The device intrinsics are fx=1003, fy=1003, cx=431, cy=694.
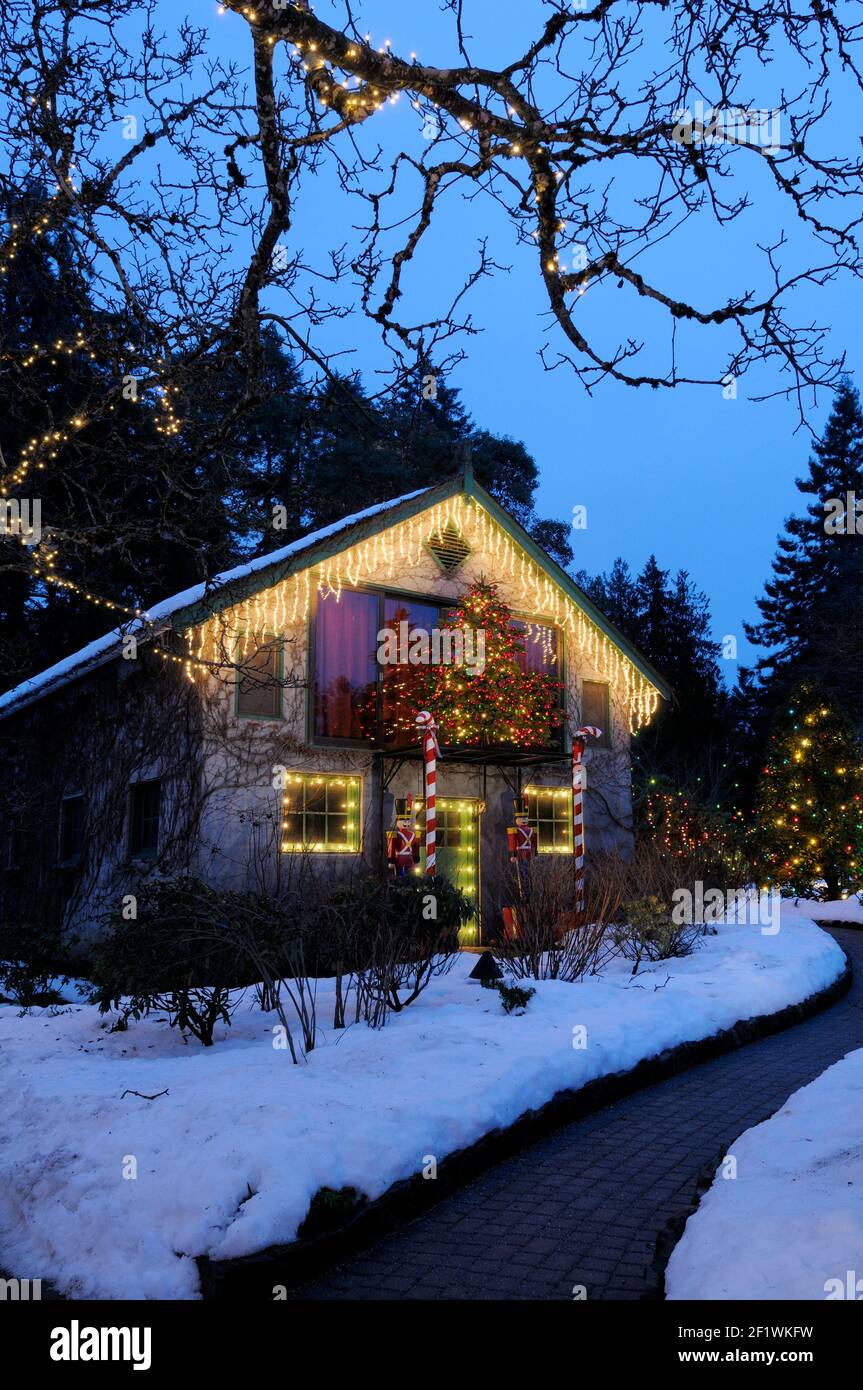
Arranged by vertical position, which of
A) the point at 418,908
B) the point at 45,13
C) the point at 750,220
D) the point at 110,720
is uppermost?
the point at 45,13

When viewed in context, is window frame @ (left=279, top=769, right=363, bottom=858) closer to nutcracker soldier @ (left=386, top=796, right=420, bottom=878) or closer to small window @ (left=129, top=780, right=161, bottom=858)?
nutcracker soldier @ (left=386, top=796, right=420, bottom=878)

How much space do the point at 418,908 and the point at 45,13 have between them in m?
7.09

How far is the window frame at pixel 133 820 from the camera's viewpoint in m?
13.5

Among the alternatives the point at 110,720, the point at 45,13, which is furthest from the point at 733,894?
the point at 45,13

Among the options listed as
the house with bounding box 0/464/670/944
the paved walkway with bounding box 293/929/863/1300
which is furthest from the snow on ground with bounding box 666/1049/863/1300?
the house with bounding box 0/464/670/944

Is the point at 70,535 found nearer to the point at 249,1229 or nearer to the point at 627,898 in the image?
the point at 249,1229

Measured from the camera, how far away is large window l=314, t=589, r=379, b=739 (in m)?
14.4

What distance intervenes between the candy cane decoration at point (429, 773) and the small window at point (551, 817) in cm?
347

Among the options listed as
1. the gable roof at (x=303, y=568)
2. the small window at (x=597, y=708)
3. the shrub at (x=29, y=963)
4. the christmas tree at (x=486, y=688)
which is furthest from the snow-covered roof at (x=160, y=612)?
the small window at (x=597, y=708)

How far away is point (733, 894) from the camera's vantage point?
15.8 metres

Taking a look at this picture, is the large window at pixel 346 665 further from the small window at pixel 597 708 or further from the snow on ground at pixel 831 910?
the snow on ground at pixel 831 910
